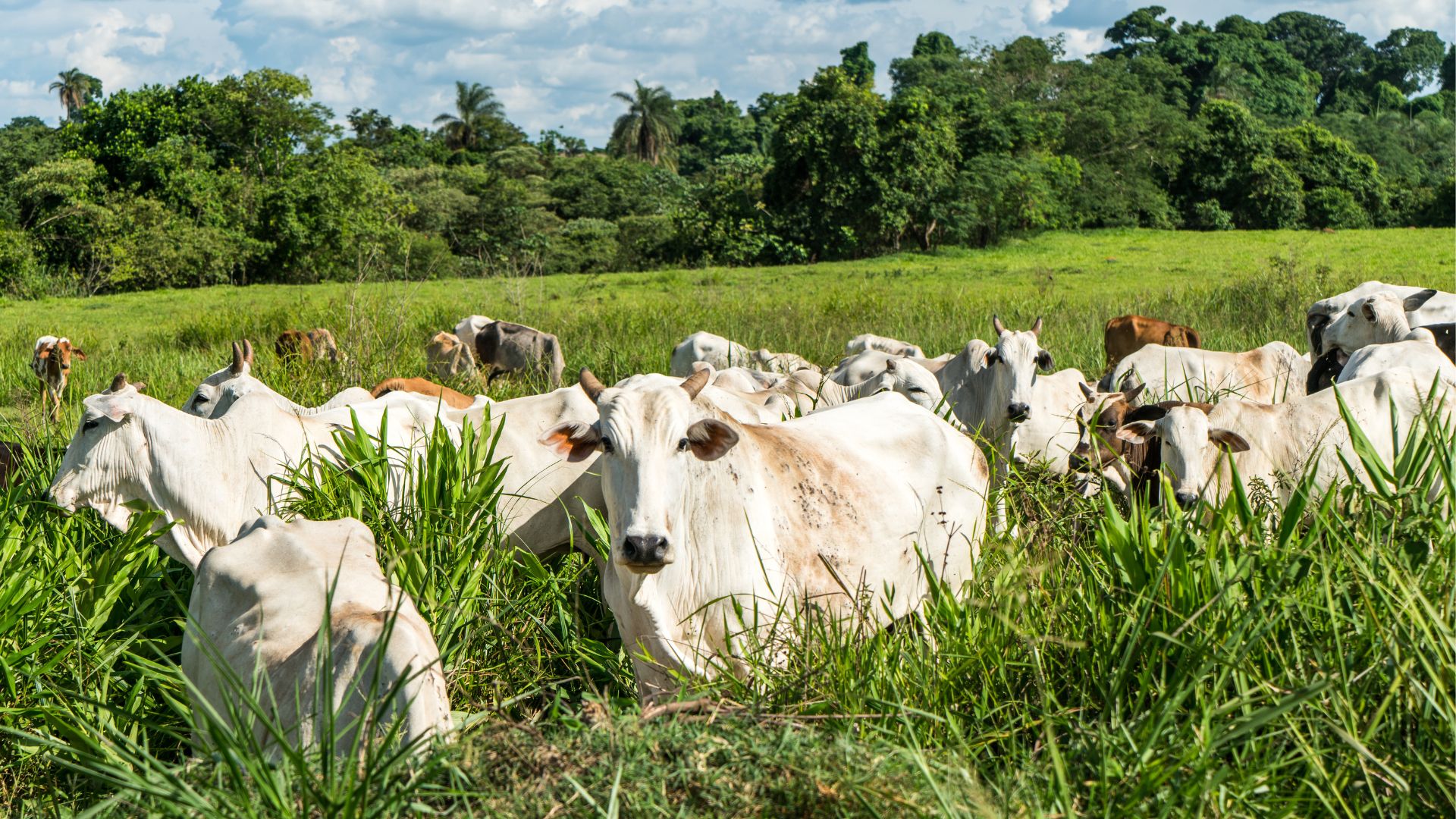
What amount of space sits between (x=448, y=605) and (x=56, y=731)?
1420mm

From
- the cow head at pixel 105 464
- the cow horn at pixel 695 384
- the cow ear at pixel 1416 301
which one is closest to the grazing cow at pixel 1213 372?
the cow ear at pixel 1416 301

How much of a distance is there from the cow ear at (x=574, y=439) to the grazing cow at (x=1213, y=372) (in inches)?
208

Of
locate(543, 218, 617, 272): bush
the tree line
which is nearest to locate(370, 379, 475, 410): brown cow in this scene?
the tree line

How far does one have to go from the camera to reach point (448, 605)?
4.19 meters

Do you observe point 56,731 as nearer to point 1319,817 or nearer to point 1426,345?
point 1319,817

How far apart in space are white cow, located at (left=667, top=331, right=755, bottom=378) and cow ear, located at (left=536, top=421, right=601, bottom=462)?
7019mm

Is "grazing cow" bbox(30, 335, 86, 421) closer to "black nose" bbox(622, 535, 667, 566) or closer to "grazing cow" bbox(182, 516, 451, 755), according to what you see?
"grazing cow" bbox(182, 516, 451, 755)

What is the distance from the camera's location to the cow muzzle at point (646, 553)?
3412 mm

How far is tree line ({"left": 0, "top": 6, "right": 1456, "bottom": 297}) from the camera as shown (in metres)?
31.1

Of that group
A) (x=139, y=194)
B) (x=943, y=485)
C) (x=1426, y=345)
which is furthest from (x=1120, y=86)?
(x=943, y=485)

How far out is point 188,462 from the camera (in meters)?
5.30

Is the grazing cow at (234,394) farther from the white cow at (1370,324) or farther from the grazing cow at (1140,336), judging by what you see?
the grazing cow at (1140,336)

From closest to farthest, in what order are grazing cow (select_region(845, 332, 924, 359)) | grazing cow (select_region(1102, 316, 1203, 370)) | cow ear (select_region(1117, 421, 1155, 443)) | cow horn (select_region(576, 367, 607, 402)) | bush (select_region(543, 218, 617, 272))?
cow horn (select_region(576, 367, 607, 402))
cow ear (select_region(1117, 421, 1155, 443))
grazing cow (select_region(845, 332, 924, 359))
grazing cow (select_region(1102, 316, 1203, 370))
bush (select_region(543, 218, 617, 272))

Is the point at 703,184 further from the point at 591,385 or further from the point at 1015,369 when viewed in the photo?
the point at 591,385
